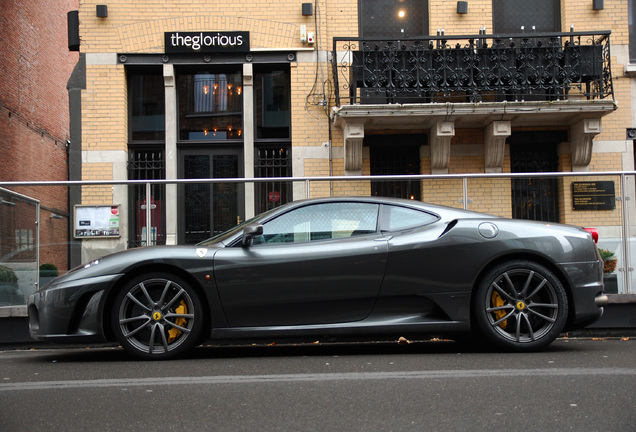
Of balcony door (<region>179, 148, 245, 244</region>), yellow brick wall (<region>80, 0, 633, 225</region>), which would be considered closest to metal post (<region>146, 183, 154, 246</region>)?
balcony door (<region>179, 148, 245, 244</region>)

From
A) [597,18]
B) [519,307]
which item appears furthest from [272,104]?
[519,307]

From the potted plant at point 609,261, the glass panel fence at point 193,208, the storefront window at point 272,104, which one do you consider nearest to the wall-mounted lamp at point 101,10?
the storefront window at point 272,104

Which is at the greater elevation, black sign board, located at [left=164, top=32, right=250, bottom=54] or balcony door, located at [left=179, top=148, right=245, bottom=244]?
black sign board, located at [left=164, top=32, right=250, bottom=54]

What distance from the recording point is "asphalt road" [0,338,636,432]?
11.9ft

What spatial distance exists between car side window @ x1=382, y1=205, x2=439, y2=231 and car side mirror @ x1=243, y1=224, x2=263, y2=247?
41.2 inches

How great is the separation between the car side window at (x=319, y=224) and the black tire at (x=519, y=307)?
1074 mm

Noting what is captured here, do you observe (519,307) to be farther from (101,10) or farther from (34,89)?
(34,89)

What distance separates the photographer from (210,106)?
46.1 feet

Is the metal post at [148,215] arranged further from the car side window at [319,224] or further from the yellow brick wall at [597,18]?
the yellow brick wall at [597,18]

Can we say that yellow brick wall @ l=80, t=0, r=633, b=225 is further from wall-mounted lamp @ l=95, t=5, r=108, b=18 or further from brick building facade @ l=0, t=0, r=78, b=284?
brick building facade @ l=0, t=0, r=78, b=284

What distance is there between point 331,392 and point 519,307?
7.38 ft

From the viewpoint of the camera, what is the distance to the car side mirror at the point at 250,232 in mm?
5793

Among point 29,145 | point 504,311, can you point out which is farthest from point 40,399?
point 29,145

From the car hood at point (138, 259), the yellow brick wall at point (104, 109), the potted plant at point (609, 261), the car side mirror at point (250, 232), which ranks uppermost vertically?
the yellow brick wall at point (104, 109)
